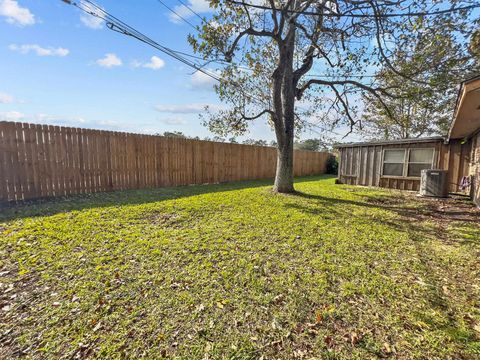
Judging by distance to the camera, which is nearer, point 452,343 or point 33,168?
point 452,343

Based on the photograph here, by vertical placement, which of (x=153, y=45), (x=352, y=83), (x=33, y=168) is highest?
(x=153, y=45)

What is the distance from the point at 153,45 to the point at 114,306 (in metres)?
7.21

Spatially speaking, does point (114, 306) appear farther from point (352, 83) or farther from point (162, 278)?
point (352, 83)

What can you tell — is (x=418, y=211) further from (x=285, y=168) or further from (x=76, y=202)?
(x=76, y=202)

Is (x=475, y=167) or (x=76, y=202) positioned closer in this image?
(x=76, y=202)

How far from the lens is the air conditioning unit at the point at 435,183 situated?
7836 millimetres

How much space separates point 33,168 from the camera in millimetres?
5387

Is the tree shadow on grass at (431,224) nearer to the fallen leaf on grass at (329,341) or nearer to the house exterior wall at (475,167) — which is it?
the house exterior wall at (475,167)

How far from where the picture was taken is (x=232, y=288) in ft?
7.64

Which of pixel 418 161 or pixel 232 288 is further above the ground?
pixel 418 161

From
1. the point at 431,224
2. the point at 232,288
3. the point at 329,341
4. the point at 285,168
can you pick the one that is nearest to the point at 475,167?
the point at 431,224

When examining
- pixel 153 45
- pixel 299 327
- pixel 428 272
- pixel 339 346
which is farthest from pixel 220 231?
pixel 153 45

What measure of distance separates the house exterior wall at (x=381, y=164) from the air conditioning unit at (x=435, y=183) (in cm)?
128

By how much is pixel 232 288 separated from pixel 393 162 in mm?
10583
